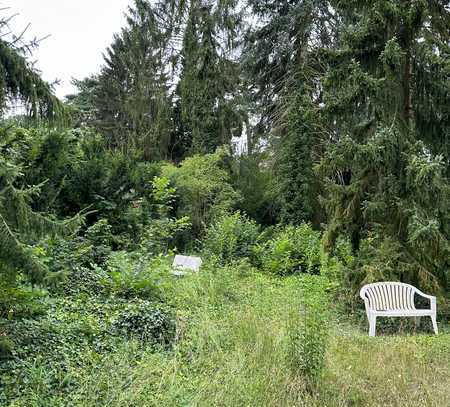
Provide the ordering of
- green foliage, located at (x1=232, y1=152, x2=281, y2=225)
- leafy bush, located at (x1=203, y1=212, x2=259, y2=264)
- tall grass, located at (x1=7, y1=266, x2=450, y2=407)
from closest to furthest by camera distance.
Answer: tall grass, located at (x1=7, y1=266, x2=450, y2=407), leafy bush, located at (x1=203, y1=212, x2=259, y2=264), green foliage, located at (x1=232, y1=152, x2=281, y2=225)

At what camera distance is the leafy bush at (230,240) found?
32.0 feet

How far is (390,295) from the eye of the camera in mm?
6156

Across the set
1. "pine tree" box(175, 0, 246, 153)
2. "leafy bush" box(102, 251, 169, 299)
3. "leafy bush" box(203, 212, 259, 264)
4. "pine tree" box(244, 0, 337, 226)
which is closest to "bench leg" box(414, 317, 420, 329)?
"leafy bush" box(102, 251, 169, 299)

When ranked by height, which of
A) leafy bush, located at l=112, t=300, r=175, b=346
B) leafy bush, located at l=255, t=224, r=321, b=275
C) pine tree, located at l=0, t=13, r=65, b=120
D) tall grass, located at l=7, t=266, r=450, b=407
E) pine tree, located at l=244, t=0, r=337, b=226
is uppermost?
pine tree, located at l=244, t=0, r=337, b=226

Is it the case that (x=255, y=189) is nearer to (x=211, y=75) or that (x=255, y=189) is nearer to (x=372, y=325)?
(x=211, y=75)

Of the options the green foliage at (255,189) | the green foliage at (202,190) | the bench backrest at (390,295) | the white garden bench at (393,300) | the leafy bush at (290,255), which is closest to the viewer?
the white garden bench at (393,300)

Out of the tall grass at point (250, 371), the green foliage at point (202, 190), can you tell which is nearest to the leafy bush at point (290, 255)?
the green foliage at point (202, 190)

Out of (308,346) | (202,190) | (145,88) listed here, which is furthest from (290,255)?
(145,88)

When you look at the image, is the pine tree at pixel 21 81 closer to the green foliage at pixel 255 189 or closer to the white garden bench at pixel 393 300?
the white garden bench at pixel 393 300

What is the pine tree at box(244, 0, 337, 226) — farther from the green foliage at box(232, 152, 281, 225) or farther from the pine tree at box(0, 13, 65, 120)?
the pine tree at box(0, 13, 65, 120)

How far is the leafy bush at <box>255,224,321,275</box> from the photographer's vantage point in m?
9.38

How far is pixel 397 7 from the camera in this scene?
6.48 metres

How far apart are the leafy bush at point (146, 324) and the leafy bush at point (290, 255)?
4.87 m

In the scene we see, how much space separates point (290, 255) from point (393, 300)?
3686 mm
